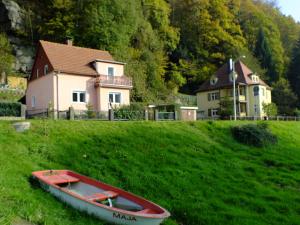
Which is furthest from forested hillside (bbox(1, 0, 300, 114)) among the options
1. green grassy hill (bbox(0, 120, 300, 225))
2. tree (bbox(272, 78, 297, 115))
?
green grassy hill (bbox(0, 120, 300, 225))

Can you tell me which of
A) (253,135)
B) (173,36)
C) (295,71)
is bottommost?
(253,135)

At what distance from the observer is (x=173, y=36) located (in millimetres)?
66750

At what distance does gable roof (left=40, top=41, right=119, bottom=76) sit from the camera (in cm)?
3510

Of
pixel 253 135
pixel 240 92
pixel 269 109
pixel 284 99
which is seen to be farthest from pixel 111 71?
pixel 284 99

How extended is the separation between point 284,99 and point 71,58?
4174 cm

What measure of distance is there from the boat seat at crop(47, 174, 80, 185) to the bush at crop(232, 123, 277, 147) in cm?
1463

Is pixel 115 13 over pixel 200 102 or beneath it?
over

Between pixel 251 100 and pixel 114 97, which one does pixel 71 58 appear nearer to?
pixel 114 97

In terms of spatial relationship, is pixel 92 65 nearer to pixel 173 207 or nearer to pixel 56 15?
pixel 56 15

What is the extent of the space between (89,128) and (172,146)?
14.8 ft

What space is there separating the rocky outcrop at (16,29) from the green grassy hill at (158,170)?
123 ft

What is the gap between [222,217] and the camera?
1235 centimetres

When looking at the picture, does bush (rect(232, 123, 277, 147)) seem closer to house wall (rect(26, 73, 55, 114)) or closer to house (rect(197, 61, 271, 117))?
house wall (rect(26, 73, 55, 114))

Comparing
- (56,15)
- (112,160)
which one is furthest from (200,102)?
(112,160)
